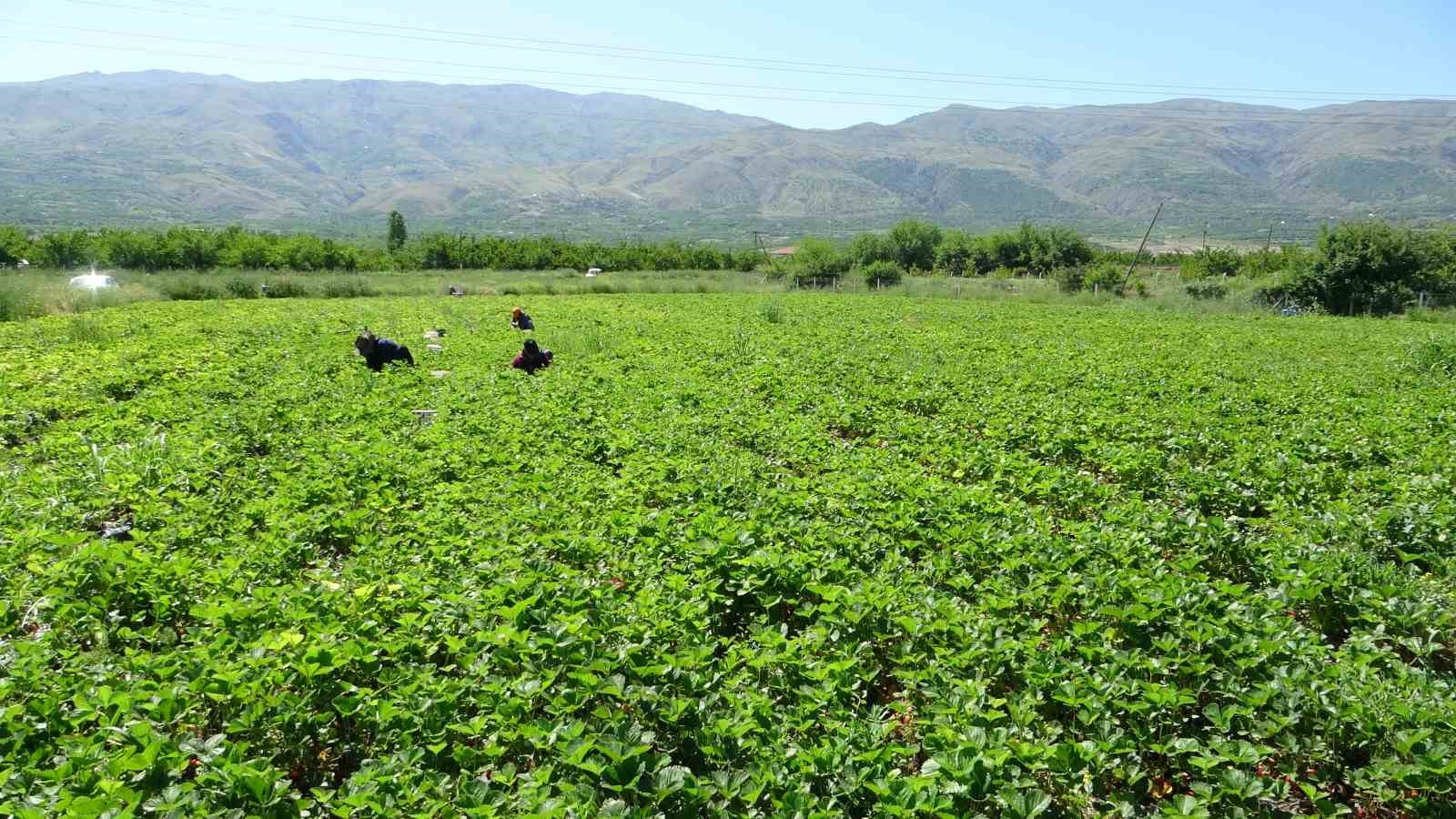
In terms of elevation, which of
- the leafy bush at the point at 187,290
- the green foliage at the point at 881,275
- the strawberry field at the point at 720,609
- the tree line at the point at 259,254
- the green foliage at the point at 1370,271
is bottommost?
the leafy bush at the point at 187,290

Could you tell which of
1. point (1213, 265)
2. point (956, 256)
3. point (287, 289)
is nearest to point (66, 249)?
point (287, 289)

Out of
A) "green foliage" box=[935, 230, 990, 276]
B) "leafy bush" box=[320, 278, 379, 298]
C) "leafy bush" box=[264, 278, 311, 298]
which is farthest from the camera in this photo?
"green foliage" box=[935, 230, 990, 276]

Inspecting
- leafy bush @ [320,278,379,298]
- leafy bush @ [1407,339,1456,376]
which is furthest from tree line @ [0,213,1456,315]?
leafy bush @ [1407,339,1456,376]

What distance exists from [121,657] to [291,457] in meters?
4.14

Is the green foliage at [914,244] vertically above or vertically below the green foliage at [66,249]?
above

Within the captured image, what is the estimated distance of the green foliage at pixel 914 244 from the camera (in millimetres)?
68500

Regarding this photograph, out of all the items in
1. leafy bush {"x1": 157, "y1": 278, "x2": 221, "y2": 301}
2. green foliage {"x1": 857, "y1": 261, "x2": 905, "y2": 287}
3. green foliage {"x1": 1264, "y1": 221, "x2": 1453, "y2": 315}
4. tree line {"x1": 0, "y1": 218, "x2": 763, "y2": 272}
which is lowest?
leafy bush {"x1": 157, "y1": 278, "x2": 221, "y2": 301}

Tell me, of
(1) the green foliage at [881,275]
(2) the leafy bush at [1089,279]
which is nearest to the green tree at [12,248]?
(1) the green foliage at [881,275]

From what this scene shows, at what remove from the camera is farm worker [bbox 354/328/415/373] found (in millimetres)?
13211

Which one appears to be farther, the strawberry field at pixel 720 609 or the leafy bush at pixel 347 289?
the leafy bush at pixel 347 289

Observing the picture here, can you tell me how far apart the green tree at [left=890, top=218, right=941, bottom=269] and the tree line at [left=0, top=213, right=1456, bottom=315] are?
120 mm

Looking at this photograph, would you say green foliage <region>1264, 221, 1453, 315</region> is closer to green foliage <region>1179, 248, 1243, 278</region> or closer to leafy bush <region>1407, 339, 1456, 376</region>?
green foliage <region>1179, 248, 1243, 278</region>

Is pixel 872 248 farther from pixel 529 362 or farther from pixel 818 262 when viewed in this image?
pixel 529 362

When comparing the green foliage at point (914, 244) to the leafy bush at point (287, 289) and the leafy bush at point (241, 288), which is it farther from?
the leafy bush at point (241, 288)
